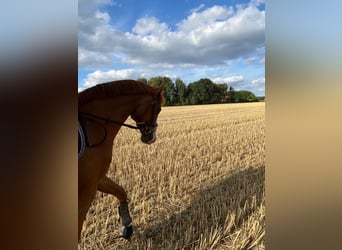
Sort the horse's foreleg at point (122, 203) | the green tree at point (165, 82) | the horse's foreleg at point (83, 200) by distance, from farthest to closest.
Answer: the green tree at point (165, 82) → the horse's foreleg at point (122, 203) → the horse's foreleg at point (83, 200)

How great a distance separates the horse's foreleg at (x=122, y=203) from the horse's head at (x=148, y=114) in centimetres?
46

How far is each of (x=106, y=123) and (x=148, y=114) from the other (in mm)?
486

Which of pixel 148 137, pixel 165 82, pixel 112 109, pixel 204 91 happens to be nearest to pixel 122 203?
pixel 148 137

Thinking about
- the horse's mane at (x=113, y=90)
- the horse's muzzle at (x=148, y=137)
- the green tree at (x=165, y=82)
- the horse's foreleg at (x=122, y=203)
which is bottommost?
the horse's foreleg at (x=122, y=203)

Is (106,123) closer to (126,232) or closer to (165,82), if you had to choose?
(126,232)

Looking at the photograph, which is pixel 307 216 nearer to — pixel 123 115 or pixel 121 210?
pixel 123 115

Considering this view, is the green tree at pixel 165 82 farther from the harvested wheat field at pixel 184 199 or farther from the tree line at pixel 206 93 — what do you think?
the tree line at pixel 206 93

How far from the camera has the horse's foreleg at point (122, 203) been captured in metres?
2.47

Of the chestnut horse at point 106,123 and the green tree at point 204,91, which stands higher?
the green tree at point 204,91

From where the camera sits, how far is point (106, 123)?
7.19 feet

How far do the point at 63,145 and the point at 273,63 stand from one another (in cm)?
51

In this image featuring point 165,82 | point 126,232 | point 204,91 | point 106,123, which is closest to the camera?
point 106,123

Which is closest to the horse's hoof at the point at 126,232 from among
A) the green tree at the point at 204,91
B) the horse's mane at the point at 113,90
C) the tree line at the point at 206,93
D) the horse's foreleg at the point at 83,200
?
the horse's foreleg at the point at 83,200

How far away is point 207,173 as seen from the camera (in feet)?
13.3
